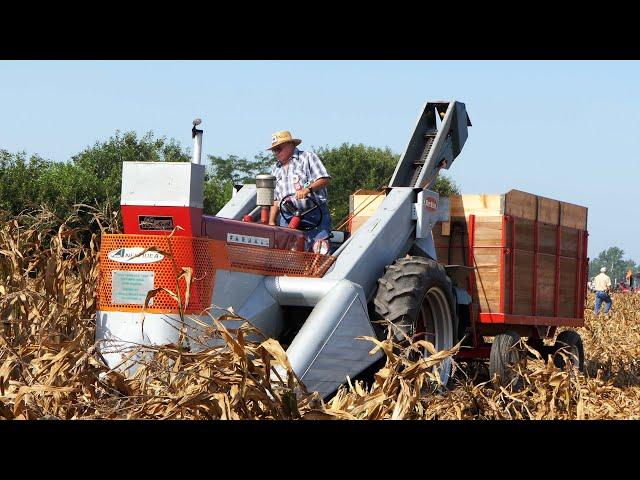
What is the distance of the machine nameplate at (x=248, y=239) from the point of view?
23.6ft

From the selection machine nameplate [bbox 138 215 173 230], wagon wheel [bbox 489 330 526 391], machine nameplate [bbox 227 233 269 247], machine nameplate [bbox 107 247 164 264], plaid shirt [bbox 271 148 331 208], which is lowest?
wagon wheel [bbox 489 330 526 391]

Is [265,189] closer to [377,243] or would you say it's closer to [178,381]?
[377,243]

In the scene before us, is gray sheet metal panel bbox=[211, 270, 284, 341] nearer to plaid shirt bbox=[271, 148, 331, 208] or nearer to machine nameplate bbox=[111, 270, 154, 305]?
machine nameplate bbox=[111, 270, 154, 305]

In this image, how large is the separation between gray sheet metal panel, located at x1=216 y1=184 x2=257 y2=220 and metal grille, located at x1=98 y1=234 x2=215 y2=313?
271 cm

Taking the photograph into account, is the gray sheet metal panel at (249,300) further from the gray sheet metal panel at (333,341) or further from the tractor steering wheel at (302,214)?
the tractor steering wheel at (302,214)

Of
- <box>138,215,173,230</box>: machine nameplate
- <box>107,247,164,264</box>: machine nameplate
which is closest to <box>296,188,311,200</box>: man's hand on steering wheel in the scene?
<box>138,215,173,230</box>: machine nameplate

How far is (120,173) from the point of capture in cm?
3997

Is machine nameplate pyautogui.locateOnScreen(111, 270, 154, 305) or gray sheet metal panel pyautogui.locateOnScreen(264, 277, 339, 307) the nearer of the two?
machine nameplate pyautogui.locateOnScreen(111, 270, 154, 305)

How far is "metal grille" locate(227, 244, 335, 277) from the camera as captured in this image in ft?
23.4

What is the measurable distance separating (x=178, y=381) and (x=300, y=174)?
3.18 metres

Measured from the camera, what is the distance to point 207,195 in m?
38.2

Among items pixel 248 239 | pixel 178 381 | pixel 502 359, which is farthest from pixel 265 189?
pixel 502 359
